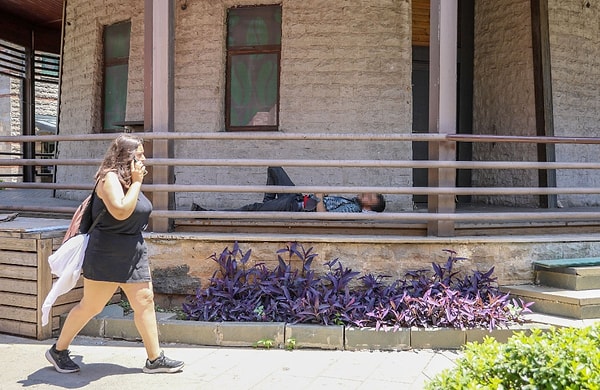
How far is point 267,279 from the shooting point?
550 cm

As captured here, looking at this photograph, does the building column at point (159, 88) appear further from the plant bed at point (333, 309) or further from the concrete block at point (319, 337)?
the concrete block at point (319, 337)

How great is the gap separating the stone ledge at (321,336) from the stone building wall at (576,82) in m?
4.70

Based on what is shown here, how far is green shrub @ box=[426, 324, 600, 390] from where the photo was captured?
94.2 inches

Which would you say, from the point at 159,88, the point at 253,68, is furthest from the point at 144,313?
the point at 253,68

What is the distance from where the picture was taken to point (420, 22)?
884 centimetres

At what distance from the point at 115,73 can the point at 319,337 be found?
6262 millimetres

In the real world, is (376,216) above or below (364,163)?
below

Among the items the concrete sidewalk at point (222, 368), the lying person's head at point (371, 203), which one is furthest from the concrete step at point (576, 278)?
the lying person's head at point (371, 203)

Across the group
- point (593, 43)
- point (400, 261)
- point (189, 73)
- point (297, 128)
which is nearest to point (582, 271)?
point (400, 261)

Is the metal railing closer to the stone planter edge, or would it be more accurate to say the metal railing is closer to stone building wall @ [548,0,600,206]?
the stone planter edge

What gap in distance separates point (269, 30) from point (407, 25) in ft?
6.43

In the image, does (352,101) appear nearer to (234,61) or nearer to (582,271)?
(234,61)

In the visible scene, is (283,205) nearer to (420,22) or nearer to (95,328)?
(95,328)

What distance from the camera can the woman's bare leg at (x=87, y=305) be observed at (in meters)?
4.23
